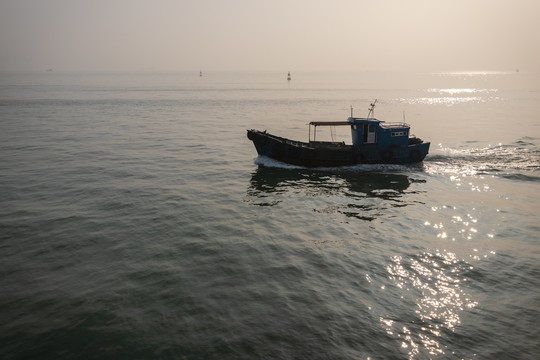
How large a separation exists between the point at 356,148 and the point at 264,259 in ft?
58.6

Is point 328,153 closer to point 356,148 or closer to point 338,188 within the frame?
point 356,148

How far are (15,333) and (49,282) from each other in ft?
9.10

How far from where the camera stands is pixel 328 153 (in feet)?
96.6

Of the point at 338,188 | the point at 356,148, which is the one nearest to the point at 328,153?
the point at 356,148

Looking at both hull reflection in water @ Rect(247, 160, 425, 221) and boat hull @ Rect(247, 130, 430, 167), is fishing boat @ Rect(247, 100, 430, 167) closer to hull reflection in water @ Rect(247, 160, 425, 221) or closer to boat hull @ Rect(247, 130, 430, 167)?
boat hull @ Rect(247, 130, 430, 167)

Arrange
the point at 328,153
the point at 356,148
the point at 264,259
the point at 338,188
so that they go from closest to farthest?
the point at 264,259, the point at 338,188, the point at 328,153, the point at 356,148

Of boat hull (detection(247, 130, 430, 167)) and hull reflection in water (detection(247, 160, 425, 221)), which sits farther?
boat hull (detection(247, 130, 430, 167))

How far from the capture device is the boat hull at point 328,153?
29453 millimetres

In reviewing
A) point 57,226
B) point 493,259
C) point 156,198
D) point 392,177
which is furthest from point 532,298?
point 57,226

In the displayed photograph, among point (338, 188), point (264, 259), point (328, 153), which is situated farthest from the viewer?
point (328, 153)

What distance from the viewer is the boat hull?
2945cm

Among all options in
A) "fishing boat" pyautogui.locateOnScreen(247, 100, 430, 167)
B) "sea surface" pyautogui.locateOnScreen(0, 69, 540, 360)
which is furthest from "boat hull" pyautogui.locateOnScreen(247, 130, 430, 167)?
"sea surface" pyautogui.locateOnScreen(0, 69, 540, 360)

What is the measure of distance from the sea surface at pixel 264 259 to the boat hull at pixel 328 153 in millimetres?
826

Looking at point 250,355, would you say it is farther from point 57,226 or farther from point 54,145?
point 54,145
